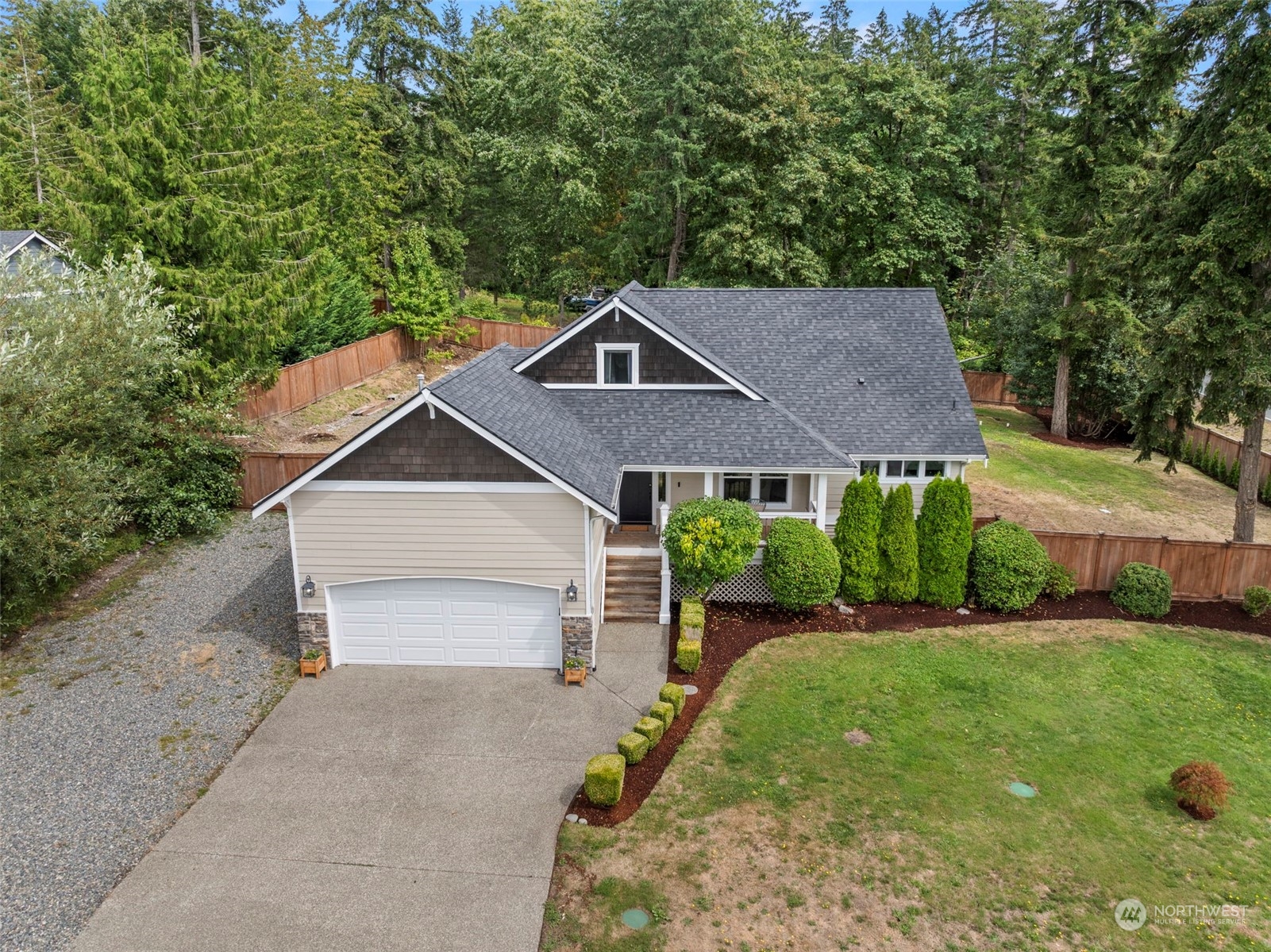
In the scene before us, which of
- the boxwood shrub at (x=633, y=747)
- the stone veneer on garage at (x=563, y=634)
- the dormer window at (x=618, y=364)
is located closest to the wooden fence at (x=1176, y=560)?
the dormer window at (x=618, y=364)

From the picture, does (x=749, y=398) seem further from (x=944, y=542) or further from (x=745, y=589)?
(x=944, y=542)

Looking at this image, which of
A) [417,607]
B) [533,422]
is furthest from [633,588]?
[417,607]

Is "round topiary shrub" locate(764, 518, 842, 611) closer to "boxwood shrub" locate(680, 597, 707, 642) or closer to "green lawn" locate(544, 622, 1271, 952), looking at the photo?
"green lawn" locate(544, 622, 1271, 952)

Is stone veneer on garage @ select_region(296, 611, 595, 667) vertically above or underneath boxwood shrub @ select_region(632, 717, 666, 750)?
above

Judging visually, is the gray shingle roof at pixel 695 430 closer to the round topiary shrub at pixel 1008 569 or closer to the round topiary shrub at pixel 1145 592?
the round topiary shrub at pixel 1008 569

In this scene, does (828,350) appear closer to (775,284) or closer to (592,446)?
(592,446)

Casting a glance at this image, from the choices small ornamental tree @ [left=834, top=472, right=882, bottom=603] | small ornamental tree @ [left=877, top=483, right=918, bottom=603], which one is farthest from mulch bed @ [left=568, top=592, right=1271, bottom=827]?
small ornamental tree @ [left=834, top=472, right=882, bottom=603]
